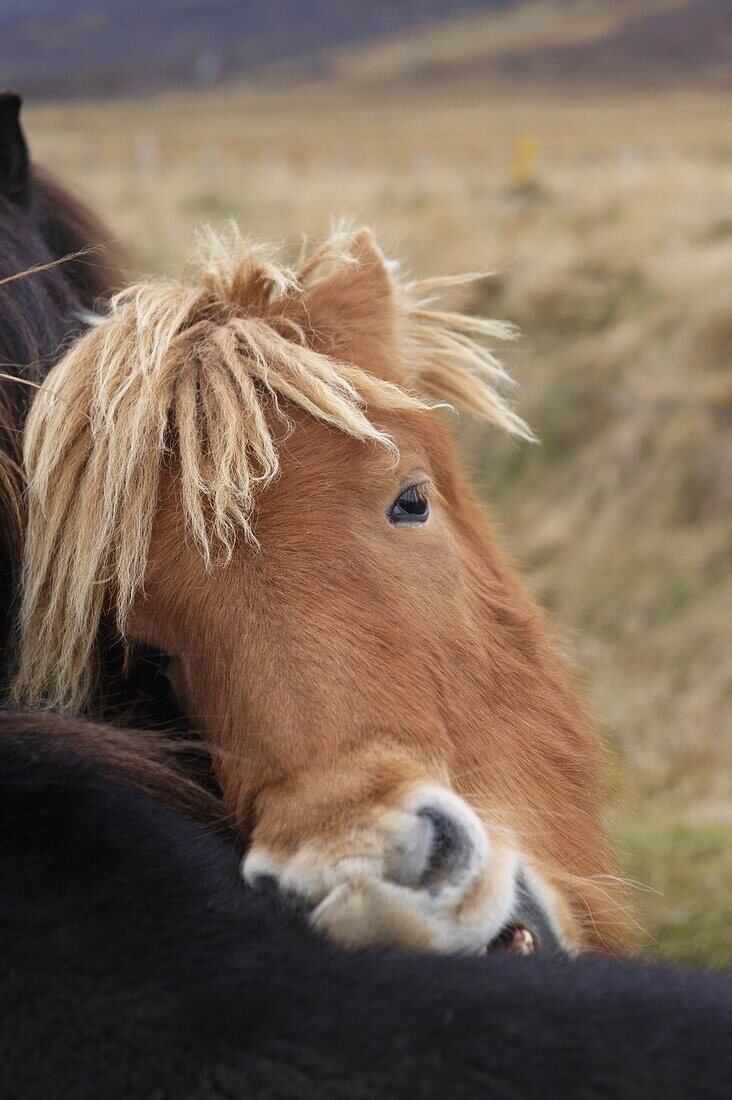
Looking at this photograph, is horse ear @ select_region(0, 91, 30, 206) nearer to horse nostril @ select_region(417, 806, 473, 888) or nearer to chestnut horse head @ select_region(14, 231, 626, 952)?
chestnut horse head @ select_region(14, 231, 626, 952)

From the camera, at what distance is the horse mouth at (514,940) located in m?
1.66

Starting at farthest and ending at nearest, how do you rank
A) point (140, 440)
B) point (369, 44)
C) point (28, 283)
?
point (369, 44) < point (28, 283) < point (140, 440)

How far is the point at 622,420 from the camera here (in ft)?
31.2

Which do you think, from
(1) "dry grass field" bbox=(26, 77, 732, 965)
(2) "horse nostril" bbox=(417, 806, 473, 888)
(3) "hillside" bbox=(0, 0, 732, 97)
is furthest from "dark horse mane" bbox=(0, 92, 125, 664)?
(3) "hillside" bbox=(0, 0, 732, 97)

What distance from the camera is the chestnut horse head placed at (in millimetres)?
1553

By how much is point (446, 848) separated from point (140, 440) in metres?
0.99

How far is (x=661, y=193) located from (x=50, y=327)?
45.5ft

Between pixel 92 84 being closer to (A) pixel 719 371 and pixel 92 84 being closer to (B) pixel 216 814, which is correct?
(A) pixel 719 371

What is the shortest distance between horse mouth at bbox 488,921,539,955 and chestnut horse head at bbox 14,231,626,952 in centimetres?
4

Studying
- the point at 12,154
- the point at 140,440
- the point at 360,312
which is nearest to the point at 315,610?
the point at 140,440

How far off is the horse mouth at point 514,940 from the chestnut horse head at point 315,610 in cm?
4

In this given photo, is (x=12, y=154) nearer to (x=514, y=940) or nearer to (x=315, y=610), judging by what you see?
(x=315, y=610)

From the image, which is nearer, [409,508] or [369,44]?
[409,508]

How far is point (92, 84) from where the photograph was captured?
60531 millimetres
